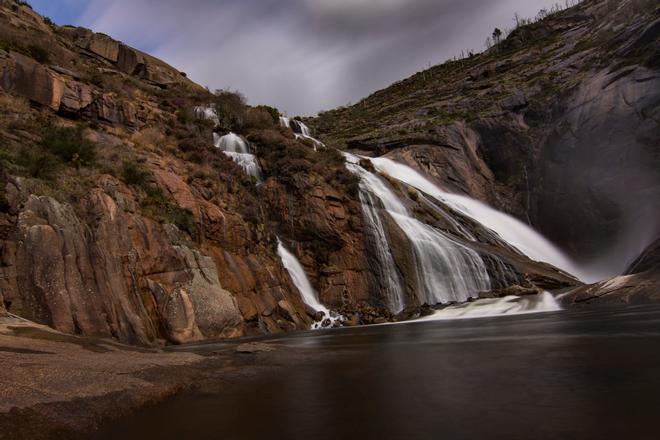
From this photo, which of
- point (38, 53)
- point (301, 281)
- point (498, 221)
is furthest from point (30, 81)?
point (498, 221)

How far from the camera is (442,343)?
12852 millimetres

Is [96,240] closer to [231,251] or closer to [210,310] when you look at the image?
[210,310]

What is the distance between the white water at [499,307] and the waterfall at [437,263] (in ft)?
9.14

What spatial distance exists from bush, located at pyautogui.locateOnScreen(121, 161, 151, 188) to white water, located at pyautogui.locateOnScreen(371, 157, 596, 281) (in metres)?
26.3

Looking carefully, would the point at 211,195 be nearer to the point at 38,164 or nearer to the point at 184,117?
the point at 38,164

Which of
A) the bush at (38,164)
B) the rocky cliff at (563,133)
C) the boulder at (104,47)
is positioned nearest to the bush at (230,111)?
the boulder at (104,47)

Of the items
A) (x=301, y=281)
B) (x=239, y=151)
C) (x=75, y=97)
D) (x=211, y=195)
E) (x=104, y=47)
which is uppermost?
(x=104, y=47)

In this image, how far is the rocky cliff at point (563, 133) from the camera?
4125 cm

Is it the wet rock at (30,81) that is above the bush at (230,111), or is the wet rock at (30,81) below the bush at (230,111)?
below

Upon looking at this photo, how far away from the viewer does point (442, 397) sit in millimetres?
6469

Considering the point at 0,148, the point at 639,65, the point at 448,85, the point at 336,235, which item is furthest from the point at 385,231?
the point at 448,85

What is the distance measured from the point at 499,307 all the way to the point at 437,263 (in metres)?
6.29

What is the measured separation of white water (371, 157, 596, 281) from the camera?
42.0 metres

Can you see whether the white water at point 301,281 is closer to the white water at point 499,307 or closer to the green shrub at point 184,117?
the white water at point 499,307
